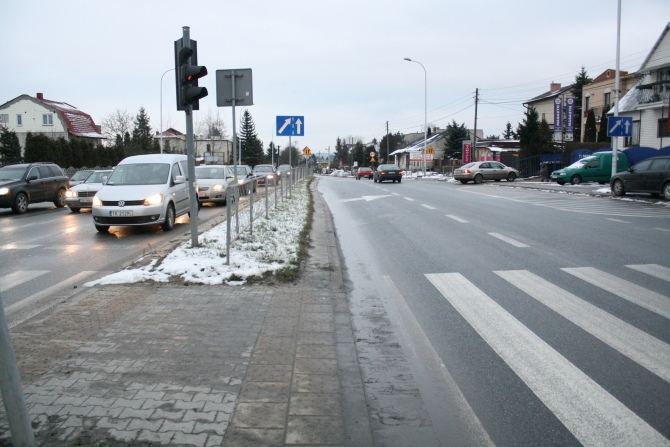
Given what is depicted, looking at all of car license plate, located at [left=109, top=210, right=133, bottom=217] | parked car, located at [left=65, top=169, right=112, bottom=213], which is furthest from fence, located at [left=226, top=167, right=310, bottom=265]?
parked car, located at [left=65, top=169, right=112, bottom=213]

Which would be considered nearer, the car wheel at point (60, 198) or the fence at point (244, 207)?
the fence at point (244, 207)

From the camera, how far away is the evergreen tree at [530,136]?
4431cm

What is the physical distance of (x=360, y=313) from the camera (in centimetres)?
600

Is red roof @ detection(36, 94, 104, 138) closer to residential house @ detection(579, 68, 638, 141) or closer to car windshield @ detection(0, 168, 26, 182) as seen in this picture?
car windshield @ detection(0, 168, 26, 182)

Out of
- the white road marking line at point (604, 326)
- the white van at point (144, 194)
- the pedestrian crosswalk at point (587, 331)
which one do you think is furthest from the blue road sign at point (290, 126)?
the white road marking line at point (604, 326)

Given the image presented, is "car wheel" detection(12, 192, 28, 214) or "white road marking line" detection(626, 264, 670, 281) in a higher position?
Answer: "car wheel" detection(12, 192, 28, 214)

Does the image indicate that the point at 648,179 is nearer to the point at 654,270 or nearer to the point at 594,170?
the point at 594,170

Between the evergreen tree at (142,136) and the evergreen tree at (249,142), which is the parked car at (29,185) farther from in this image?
the evergreen tree at (249,142)

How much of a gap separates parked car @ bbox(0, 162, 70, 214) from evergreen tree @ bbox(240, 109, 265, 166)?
73.9m

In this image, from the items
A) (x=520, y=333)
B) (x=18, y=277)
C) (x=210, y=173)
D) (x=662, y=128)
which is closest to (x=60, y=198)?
(x=210, y=173)

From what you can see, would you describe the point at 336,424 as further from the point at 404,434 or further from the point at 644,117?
the point at 644,117

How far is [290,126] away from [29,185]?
386 inches

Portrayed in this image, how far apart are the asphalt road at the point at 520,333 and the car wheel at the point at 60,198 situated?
14880mm

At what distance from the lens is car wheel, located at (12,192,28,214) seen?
18462 millimetres
